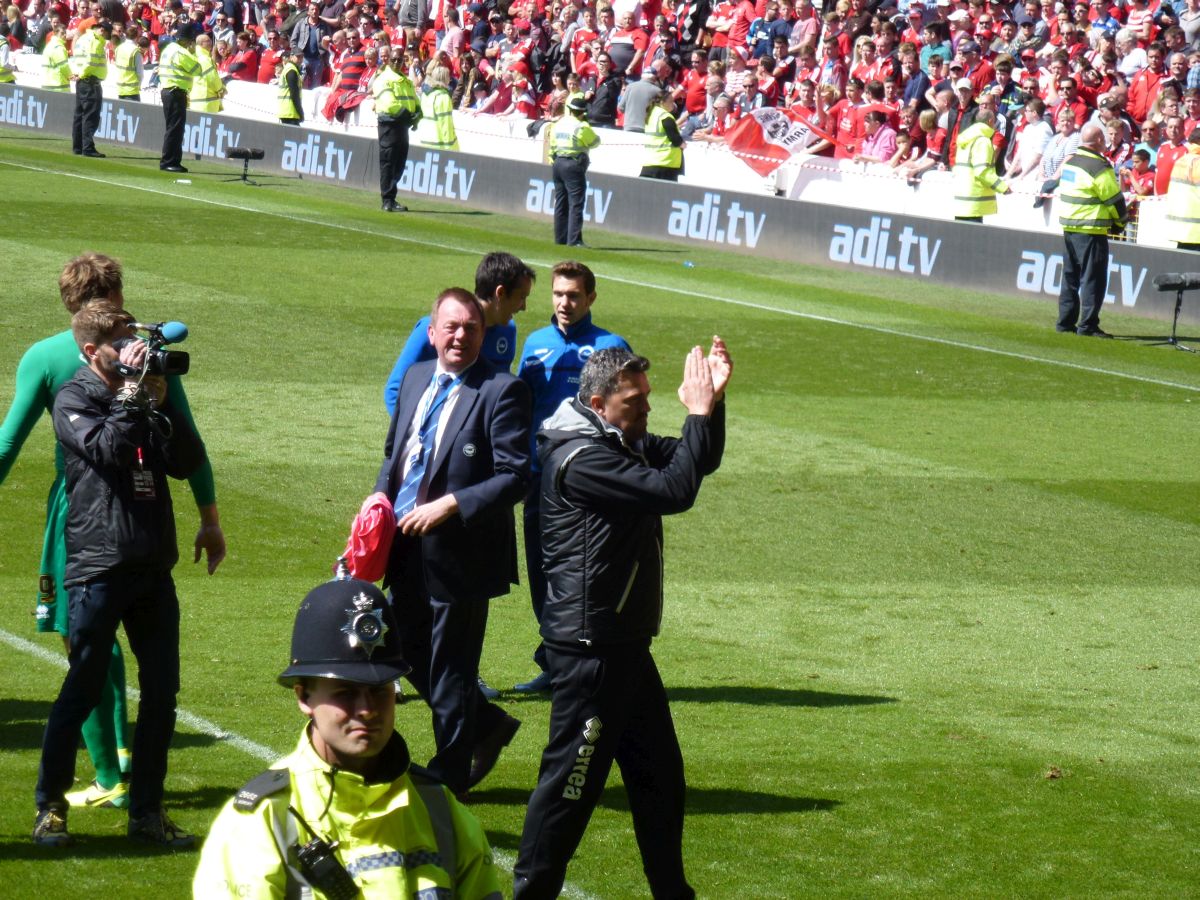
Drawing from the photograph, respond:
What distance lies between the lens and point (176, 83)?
32.8 meters

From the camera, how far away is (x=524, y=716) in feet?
29.0

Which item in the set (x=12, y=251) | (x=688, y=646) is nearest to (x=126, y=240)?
(x=12, y=251)

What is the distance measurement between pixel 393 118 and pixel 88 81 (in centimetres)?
796

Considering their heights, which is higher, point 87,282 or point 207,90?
point 207,90

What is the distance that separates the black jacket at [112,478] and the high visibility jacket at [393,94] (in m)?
23.4

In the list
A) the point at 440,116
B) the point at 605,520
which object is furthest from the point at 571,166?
the point at 605,520

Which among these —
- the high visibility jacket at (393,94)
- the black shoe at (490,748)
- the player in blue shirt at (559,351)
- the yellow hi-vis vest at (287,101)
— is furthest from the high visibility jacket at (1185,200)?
the yellow hi-vis vest at (287,101)

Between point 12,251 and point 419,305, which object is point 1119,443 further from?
point 12,251

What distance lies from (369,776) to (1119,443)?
1385 cm

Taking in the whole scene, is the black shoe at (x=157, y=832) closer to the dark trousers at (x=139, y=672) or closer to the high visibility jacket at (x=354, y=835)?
the dark trousers at (x=139, y=672)

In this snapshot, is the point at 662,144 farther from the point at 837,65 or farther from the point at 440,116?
the point at 440,116

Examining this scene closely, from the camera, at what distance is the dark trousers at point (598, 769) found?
6.03m

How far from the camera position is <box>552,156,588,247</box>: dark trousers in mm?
26562

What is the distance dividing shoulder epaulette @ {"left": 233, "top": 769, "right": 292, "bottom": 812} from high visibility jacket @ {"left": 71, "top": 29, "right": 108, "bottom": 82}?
32.8 metres
